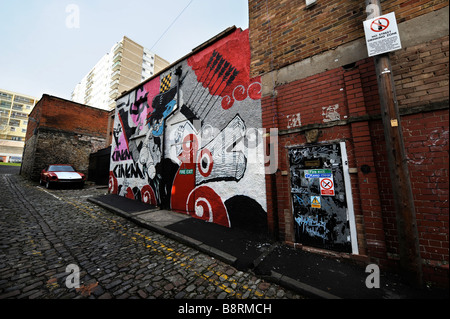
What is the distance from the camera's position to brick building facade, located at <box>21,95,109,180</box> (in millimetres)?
13711

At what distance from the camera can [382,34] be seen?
101 inches

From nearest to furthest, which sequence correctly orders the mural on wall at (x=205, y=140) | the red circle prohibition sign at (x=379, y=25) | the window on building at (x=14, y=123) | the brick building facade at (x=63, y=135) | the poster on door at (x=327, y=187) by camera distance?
the red circle prohibition sign at (x=379, y=25)
the poster on door at (x=327, y=187)
the mural on wall at (x=205, y=140)
the brick building facade at (x=63, y=135)
the window on building at (x=14, y=123)

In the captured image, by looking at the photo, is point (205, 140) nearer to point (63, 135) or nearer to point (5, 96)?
point (63, 135)

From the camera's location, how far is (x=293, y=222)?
138 inches

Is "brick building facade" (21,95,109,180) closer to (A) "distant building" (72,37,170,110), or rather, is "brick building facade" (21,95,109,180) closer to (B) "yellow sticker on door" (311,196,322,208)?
(B) "yellow sticker on door" (311,196,322,208)

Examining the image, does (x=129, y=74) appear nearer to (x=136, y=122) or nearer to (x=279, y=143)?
(x=136, y=122)

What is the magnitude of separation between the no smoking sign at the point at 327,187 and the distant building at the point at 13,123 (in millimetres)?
70417

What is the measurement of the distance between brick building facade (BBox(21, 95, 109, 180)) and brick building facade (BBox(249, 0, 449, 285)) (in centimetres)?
1814

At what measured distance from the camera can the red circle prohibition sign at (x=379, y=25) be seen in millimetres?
2580

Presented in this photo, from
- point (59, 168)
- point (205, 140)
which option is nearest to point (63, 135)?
point (59, 168)

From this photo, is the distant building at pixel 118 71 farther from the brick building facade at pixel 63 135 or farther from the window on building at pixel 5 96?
the brick building facade at pixel 63 135

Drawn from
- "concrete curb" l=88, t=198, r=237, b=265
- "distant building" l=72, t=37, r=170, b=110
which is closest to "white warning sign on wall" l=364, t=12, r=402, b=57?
"concrete curb" l=88, t=198, r=237, b=265

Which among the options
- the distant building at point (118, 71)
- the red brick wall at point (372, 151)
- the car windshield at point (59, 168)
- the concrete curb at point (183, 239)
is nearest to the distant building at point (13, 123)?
the distant building at point (118, 71)

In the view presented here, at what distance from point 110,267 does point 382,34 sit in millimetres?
5702
